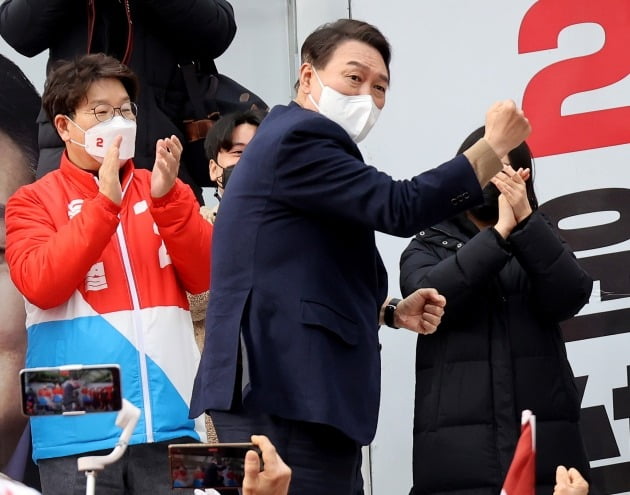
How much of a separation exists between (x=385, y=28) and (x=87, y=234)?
7.22 feet

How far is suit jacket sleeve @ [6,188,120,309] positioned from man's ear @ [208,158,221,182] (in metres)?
1.06

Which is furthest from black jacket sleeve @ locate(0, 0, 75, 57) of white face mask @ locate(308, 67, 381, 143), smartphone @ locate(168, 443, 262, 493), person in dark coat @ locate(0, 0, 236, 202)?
smartphone @ locate(168, 443, 262, 493)

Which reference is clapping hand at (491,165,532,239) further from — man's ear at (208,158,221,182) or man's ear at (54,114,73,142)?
man's ear at (54,114,73,142)

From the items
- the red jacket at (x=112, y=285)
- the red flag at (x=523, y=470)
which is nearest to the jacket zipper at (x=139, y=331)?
the red jacket at (x=112, y=285)

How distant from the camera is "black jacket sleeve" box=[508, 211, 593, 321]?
414 cm

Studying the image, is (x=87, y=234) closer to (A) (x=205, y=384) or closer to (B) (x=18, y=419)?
(A) (x=205, y=384)

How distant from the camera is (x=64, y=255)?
11.8 feet

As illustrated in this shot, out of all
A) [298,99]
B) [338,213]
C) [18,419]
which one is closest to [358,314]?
[338,213]

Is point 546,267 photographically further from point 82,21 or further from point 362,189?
point 82,21

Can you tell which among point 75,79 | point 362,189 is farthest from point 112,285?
point 362,189

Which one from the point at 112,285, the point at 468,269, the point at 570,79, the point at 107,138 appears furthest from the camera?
the point at 570,79

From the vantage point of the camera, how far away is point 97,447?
11.7 feet

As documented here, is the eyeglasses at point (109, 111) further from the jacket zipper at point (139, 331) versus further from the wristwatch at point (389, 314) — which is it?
the wristwatch at point (389, 314)

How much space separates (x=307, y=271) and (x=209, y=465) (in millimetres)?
914
